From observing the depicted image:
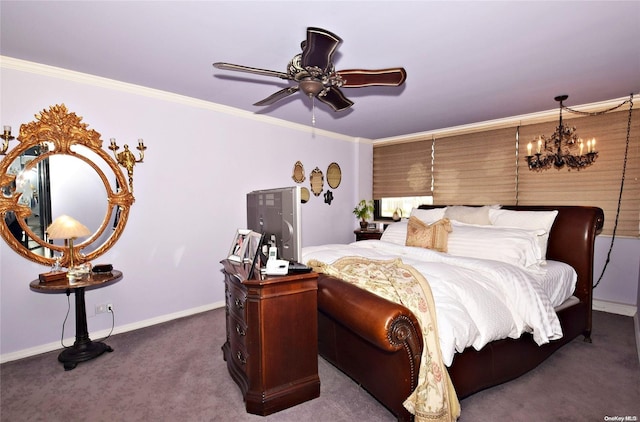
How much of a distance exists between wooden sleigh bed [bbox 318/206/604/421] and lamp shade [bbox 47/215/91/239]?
6.87ft

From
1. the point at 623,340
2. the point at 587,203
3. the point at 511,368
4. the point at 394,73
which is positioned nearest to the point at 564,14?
the point at 394,73

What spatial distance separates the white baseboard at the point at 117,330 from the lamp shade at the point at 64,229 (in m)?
1.03

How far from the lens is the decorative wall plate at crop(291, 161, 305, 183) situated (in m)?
4.80

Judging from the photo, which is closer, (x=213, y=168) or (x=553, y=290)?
(x=553, y=290)

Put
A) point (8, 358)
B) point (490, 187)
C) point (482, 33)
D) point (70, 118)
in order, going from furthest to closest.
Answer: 1. point (490, 187)
2. point (70, 118)
3. point (8, 358)
4. point (482, 33)

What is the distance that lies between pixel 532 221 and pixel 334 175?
2.99 m

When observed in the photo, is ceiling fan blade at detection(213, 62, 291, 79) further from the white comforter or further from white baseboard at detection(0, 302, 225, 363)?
white baseboard at detection(0, 302, 225, 363)

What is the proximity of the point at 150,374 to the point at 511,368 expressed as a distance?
2666mm

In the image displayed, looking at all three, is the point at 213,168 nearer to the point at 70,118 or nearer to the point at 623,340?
the point at 70,118

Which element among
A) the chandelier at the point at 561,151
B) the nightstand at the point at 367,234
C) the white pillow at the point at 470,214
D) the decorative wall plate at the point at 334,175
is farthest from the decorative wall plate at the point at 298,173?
the chandelier at the point at 561,151

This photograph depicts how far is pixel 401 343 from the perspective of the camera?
170 cm

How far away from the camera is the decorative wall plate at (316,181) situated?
507cm

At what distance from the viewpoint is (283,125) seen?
15.1ft

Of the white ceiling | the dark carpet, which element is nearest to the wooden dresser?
the dark carpet
